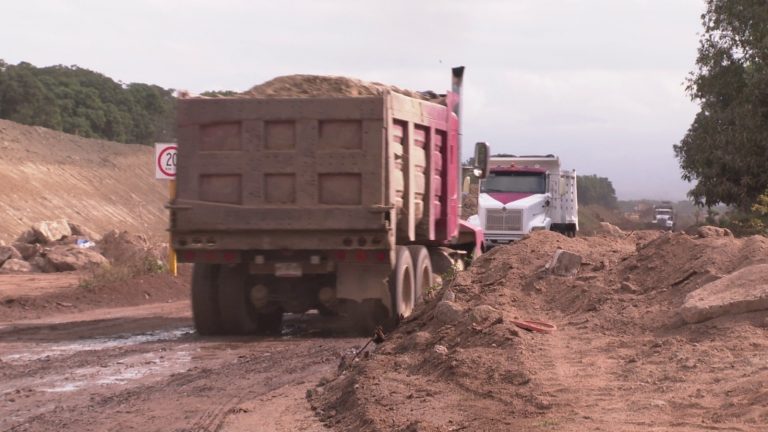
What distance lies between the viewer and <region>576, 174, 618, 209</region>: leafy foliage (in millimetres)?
108825

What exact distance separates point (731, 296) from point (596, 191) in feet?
353

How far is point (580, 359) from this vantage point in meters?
8.58

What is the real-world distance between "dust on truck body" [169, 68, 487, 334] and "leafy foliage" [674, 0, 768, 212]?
14.6 metres

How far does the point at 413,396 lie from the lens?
26.8 feet

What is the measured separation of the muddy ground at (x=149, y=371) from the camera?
26.6ft

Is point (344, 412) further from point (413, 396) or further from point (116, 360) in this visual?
point (116, 360)

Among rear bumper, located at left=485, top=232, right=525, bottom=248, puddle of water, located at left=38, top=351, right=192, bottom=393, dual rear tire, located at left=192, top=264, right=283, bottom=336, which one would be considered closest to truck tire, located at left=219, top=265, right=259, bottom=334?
dual rear tire, located at left=192, top=264, right=283, bottom=336

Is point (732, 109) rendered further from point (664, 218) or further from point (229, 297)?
point (664, 218)

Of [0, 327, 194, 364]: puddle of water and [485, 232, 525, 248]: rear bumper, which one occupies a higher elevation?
[485, 232, 525, 248]: rear bumper

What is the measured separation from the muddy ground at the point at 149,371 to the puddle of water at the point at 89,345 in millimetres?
12

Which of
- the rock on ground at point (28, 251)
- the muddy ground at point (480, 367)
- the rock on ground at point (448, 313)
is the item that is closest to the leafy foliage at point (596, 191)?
the rock on ground at point (28, 251)

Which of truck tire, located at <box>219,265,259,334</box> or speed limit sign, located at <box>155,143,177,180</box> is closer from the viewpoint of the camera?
truck tire, located at <box>219,265,259,334</box>

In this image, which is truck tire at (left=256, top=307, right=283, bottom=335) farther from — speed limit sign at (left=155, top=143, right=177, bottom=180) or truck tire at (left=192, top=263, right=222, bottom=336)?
speed limit sign at (left=155, top=143, right=177, bottom=180)

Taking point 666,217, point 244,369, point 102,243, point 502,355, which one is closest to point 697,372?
point 502,355
